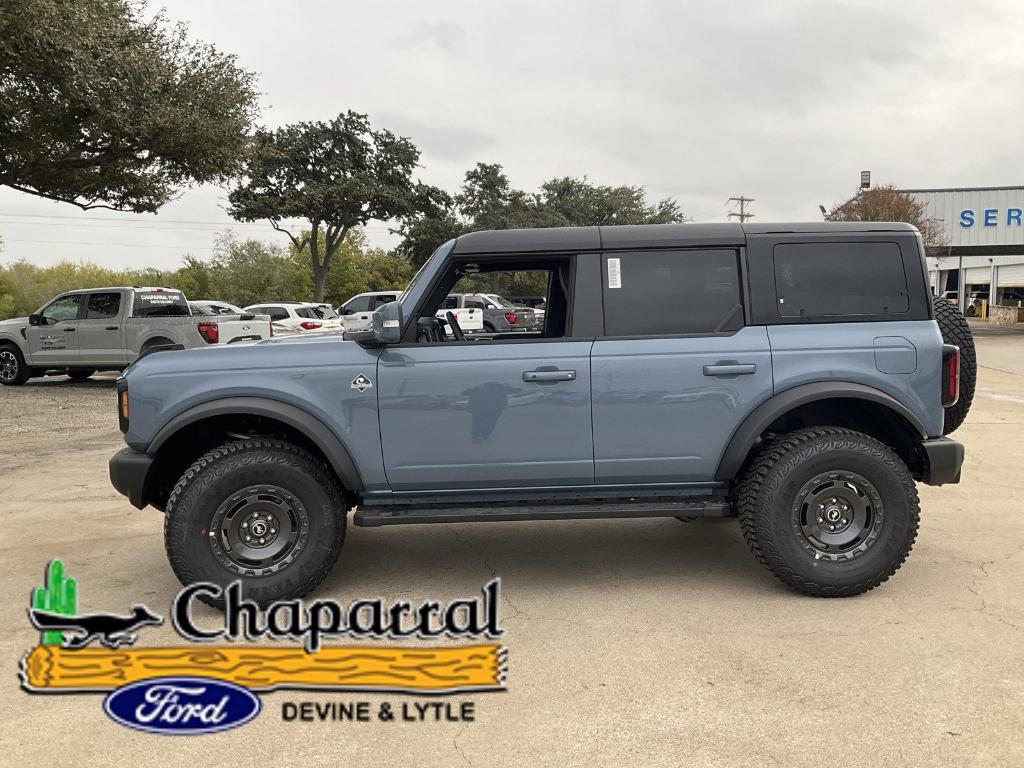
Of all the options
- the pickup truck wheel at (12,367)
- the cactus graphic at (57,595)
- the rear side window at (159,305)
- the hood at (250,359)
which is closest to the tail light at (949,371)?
the hood at (250,359)

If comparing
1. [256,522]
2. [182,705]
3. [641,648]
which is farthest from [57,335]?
[641,648]

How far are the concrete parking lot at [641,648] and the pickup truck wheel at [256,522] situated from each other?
0.34 meters

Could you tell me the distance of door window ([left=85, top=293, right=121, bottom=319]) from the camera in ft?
49.4

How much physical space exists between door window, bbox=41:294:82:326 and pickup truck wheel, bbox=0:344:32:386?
0.96 m

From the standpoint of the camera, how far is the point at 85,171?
15.9 meters

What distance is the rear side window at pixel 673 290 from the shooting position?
4367 millimetres

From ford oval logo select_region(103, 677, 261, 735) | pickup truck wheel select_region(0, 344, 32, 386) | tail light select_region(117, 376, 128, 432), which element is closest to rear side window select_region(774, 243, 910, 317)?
ford oval logo select_region(103, 677, 261, 735)

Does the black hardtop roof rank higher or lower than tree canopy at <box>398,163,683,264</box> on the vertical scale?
lower

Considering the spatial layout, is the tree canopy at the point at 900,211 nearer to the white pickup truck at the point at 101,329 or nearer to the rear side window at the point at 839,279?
the white pickup truck at the point at 101,329

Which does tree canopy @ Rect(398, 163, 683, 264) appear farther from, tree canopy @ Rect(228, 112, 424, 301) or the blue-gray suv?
the blue-gray suv

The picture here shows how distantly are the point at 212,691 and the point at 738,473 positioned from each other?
284 cm

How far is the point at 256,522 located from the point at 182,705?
1114 millimetres

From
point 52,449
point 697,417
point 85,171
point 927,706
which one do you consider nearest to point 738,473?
point 697,417

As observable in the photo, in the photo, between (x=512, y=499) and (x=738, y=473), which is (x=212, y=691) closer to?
(x=512, y=499)
